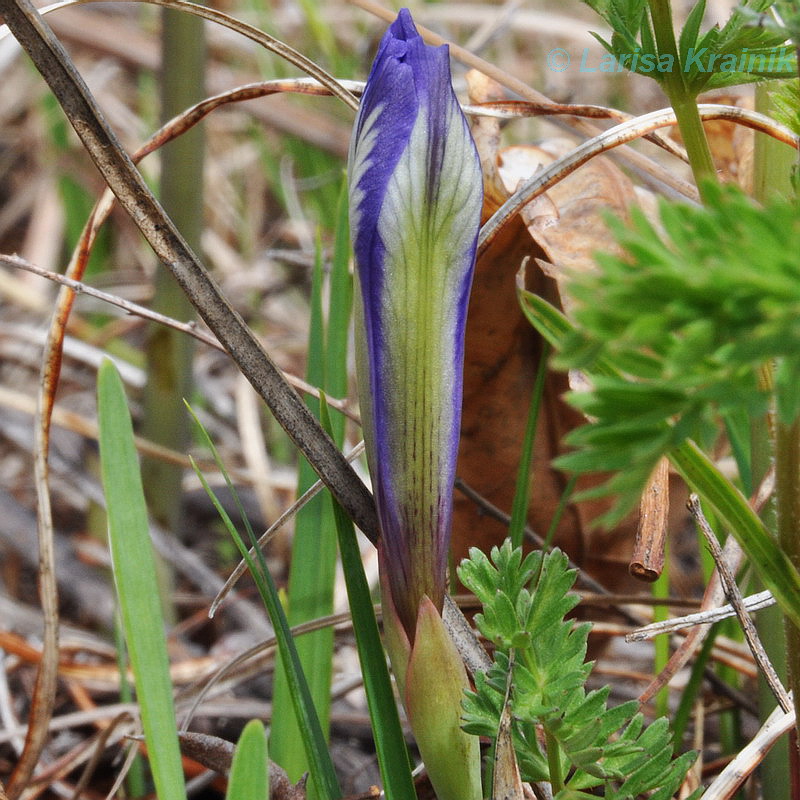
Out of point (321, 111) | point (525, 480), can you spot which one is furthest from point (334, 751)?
point (321, 111)

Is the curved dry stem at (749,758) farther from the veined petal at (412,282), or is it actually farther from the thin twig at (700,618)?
the veined petal at (412,282)

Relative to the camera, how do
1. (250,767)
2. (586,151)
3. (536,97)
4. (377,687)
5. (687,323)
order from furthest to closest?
(536,97) < (586,151) < (377,687) < (250,767) < (687,323)

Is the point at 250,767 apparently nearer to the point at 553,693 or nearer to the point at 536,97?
the point at 553,693

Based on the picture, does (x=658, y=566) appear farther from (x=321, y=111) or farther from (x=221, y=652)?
(x=321, y=111)

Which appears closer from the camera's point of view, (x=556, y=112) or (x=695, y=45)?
(x=695, y=45)

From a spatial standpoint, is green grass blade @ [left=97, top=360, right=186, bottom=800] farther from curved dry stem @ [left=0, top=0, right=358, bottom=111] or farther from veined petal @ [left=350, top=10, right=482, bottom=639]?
curved dry stem @ [left=0, top=0, right=358, bottom=111]

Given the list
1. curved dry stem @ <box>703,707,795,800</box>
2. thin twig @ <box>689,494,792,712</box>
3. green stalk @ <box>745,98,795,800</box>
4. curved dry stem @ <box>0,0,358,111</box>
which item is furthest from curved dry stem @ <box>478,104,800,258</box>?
curved dry stem @ <box>703,707,795,800</box>

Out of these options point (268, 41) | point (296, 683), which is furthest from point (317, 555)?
point (268, 41)
